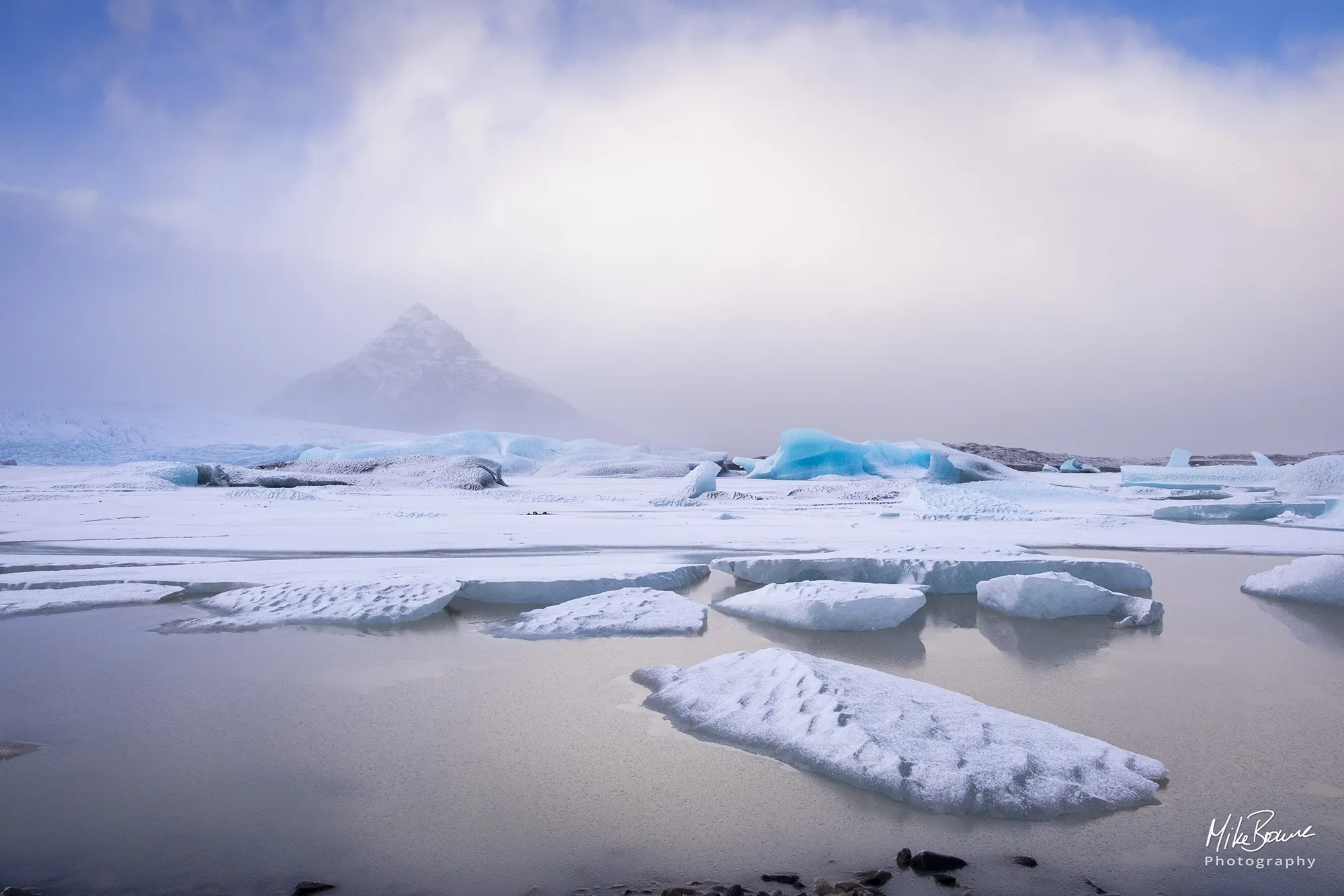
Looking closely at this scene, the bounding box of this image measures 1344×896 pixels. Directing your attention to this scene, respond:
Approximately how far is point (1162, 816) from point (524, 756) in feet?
3.81

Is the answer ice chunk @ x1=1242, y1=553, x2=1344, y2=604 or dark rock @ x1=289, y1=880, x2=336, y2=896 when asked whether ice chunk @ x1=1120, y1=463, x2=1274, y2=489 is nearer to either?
ice chunk @ x1=1242, y1=553, x2=1344, y2=604

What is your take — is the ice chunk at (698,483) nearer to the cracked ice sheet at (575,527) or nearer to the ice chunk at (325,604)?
the cracked ice sheet at (575,527)

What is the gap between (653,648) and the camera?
2586 millimetres

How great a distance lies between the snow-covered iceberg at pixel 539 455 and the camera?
17.6m

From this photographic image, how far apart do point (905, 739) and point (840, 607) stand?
4.01ft

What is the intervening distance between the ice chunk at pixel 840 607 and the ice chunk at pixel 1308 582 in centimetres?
169

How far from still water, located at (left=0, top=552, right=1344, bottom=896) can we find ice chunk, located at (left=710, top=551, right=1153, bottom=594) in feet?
2.93

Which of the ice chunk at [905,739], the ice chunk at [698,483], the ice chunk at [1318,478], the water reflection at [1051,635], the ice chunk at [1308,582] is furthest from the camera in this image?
the ice chunk at [698,483]

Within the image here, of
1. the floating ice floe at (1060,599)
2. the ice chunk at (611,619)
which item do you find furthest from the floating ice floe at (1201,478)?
the ice chunk at (611,619)

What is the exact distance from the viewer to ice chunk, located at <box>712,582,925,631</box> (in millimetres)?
2844

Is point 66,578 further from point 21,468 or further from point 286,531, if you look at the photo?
point 21,468

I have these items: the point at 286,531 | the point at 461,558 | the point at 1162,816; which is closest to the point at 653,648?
the point at 1162,816

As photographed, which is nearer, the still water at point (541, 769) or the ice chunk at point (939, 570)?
the still water at point (541, 769)
